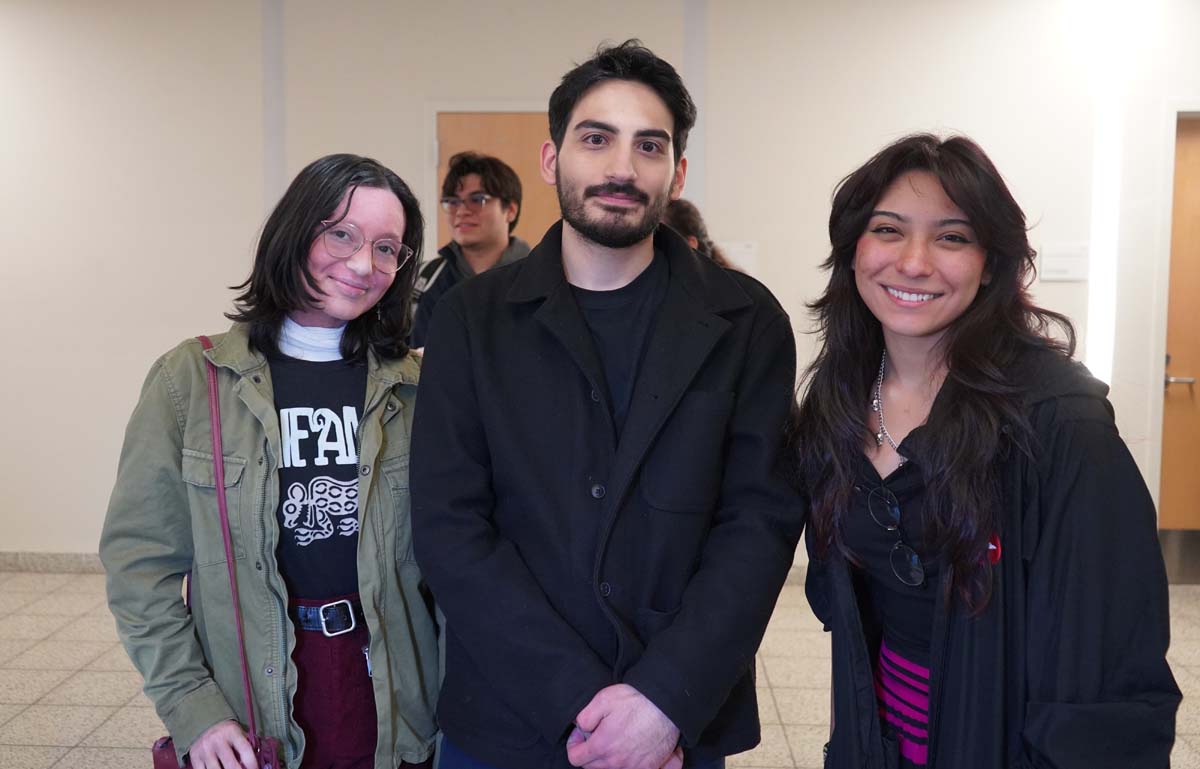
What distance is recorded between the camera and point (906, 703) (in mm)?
1529

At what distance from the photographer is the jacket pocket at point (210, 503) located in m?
1.57

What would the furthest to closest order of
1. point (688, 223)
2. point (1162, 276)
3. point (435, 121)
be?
point (435, 121), point (1162, 276), point (688, 223)

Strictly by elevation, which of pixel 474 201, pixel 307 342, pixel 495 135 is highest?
pixel 495 135

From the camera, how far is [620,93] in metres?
1.60

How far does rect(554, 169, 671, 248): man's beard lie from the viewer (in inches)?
61.1

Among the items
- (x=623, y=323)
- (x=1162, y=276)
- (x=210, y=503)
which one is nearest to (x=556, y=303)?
(x=623, y=323)

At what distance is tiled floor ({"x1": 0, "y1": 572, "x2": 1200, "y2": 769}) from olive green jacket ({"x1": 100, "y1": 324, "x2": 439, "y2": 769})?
166 cm

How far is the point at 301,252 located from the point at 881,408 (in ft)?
3.35

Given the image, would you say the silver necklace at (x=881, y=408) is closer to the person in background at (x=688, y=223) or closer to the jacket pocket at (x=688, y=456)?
the jacket pocket at (x=688, y=456)

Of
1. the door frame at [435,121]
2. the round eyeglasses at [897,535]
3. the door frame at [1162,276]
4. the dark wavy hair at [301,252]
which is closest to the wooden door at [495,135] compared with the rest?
the door frame at [435,121]

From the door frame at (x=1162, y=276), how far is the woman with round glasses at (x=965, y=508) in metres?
3.64

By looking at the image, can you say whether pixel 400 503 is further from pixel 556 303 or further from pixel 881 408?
pixel 881 408

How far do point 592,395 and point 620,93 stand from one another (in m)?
0.50

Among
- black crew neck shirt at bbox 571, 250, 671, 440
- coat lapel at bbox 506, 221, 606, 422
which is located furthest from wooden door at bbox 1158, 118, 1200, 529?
coat lapel at bbox 506, 221, 606, 422
